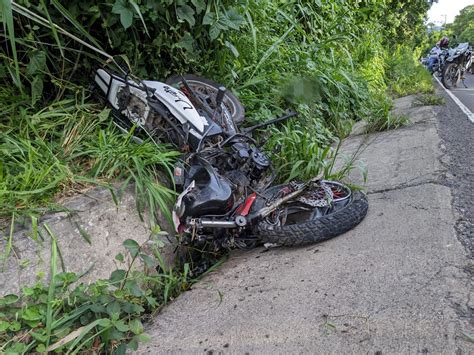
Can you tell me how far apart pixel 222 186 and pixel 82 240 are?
0.78 metres

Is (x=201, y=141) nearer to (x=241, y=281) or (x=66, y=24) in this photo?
(x=241, y=281)

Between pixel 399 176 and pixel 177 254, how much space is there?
1.78m

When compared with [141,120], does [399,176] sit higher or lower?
lower

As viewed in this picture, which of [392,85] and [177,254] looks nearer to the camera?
[177,254]

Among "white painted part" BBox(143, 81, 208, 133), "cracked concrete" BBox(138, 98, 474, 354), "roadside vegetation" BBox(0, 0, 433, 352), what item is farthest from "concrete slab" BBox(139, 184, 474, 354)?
"white painted part" BBox(143, 81, 208, 133)

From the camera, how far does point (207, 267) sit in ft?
7.94

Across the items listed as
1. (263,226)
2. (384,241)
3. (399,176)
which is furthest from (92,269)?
(399,176)

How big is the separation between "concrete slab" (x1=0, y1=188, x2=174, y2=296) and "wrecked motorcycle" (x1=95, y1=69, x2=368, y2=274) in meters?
0.30

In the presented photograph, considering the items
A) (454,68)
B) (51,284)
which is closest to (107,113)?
(51,284)

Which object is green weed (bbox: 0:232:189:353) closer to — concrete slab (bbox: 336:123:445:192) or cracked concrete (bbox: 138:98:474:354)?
cracked concrete (bbox: 138:98:474:354)

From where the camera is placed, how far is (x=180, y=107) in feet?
8.39

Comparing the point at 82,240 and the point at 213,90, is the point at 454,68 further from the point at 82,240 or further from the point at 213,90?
the point at 82,240

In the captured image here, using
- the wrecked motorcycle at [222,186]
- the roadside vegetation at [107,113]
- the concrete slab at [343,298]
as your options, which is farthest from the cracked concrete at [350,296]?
the roadside vegetation at [107,113]

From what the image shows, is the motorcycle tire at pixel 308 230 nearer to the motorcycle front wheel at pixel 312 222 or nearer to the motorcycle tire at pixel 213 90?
the motorcycle front wheel at pixel 312 222
